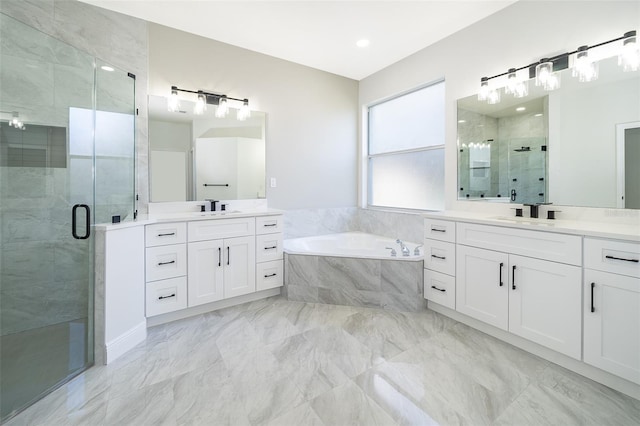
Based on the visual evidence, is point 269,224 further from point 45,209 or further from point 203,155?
point 45,209

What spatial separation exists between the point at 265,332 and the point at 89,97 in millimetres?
2150

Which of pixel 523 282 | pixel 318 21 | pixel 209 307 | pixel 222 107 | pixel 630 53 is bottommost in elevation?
pixel 209 307

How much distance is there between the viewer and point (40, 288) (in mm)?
1971

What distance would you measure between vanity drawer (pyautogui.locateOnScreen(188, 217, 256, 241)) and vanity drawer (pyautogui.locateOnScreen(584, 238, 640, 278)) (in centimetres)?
253

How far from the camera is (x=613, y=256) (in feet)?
5.22

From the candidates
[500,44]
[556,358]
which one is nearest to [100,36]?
[500,44]

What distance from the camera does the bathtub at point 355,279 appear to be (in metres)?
2.69

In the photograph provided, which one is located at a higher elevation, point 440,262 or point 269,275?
point 440,262

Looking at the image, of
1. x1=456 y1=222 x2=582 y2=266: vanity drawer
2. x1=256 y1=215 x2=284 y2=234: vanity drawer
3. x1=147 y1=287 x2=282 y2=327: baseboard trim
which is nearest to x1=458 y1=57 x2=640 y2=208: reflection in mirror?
x1=456 y1=222 x2=582 y2=266: vanity drawer

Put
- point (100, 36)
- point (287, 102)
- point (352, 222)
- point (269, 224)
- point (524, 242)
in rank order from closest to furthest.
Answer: point (524, 242), point (100, 36), point (269, 224), point (287, 102), point (352, 222)

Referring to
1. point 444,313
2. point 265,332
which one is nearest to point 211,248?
point 265,332

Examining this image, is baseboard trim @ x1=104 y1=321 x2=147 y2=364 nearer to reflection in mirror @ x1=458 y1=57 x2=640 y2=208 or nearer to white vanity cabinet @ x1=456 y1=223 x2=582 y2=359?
white vanity cabinet @ x1=456 y1=223 x2=582 y2=359

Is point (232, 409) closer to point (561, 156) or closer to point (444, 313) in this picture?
point (444, 313)

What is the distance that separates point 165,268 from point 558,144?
3.29 meters
